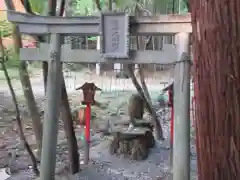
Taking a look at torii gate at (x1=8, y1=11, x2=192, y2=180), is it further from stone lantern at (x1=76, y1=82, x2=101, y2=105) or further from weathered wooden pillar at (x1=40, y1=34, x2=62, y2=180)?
stone lantern at (x1=76, y1=82, x2=101, y2=105)

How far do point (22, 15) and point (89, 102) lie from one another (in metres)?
1.33

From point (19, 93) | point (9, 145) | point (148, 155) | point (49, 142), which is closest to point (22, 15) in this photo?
point (49, 142)

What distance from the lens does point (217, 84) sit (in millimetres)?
826

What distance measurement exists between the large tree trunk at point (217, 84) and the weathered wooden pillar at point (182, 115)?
1323mm

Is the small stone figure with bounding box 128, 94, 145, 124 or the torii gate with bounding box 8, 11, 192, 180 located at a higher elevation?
the torii gate with bounding box 8, 11, 192, 180

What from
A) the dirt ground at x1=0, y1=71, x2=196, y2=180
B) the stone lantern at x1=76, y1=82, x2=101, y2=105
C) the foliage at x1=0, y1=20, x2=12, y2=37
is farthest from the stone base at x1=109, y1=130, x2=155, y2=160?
the foliage at x1=0, y1=20, x2=12, y2=37

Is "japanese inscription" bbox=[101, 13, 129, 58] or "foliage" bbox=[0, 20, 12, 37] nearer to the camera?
"japanese inscription" bbox=[101, 13, 129, 58]

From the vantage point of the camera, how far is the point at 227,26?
79 cm

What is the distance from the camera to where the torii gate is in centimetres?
222

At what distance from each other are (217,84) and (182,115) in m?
1.41

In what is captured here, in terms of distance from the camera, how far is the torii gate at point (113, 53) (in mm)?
2217

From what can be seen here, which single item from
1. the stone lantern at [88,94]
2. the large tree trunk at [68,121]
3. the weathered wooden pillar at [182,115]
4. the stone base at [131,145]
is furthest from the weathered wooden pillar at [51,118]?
the stone base at [131,145]

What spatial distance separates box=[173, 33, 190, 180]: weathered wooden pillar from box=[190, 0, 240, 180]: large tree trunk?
Answer: 1.32 metres

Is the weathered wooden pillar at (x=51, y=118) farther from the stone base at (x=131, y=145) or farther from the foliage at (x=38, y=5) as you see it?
the stone base at (x=131, y=145)
